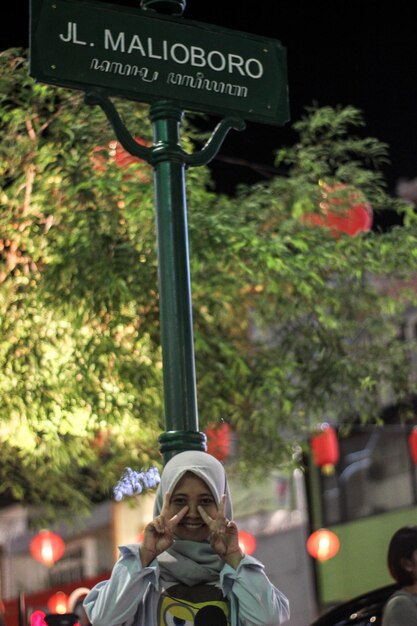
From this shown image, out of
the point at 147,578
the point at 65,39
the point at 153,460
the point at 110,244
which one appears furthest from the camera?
the point at 153,460

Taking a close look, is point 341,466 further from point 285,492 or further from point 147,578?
point 147,578

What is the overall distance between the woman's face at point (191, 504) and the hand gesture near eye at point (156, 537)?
0.09m

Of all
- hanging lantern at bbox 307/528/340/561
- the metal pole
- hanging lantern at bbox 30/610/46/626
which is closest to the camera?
the metal pole

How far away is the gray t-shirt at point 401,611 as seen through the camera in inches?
180

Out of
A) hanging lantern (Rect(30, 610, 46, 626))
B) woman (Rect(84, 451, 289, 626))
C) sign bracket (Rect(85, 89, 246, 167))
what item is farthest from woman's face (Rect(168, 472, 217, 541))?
hanging lantern (Rect(30, 610, 46, 626))

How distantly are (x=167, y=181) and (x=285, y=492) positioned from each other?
18658mm

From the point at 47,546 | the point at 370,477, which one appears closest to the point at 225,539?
the point at 47,546

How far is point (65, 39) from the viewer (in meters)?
4.77

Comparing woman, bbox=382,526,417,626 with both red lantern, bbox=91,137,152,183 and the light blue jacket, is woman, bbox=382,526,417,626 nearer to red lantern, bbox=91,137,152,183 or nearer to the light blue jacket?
the light blue jacket

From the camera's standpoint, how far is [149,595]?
3.42 meters

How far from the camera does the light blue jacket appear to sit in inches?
132

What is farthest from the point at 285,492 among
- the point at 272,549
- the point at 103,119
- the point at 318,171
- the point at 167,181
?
the point at 167,181

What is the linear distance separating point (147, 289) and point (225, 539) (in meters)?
6.23

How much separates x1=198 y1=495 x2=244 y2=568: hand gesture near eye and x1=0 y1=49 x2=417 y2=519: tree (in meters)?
5.89
